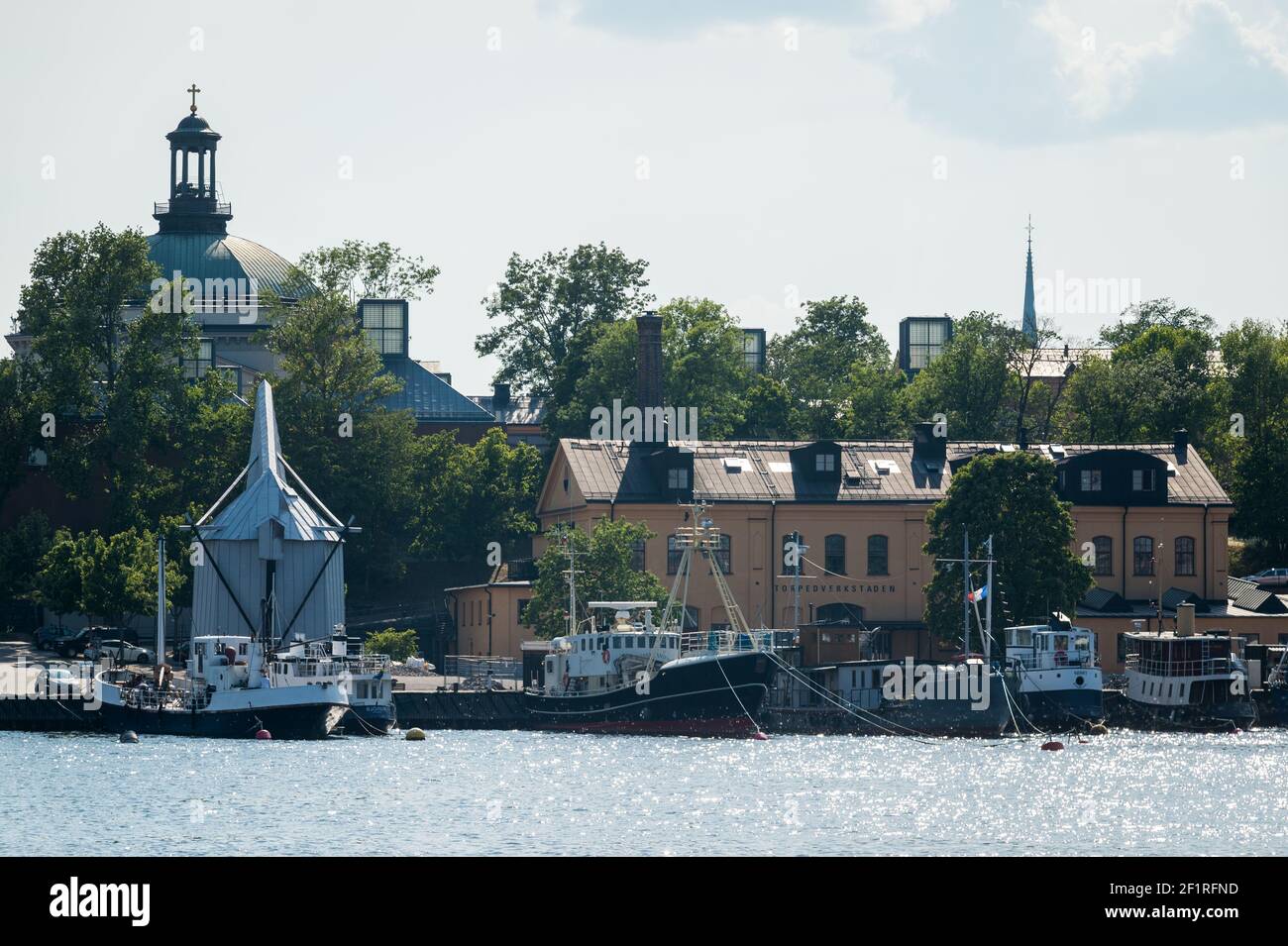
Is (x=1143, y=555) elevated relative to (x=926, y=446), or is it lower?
lower

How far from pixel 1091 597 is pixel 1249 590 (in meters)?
7.65

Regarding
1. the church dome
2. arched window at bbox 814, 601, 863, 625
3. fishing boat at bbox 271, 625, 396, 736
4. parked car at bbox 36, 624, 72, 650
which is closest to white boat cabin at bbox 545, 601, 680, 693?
fishing boat at bbox 271, 625, 396, 736

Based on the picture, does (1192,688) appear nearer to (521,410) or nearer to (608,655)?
(608,655)

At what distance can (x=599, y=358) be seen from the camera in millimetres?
116062

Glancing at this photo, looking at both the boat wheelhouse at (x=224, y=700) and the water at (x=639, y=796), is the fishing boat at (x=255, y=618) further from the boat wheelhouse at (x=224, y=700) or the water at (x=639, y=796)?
the water at (x=639, y=796)

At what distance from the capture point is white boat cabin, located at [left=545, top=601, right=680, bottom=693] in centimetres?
8200

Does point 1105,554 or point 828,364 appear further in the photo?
point 828,364

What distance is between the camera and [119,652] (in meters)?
92.3

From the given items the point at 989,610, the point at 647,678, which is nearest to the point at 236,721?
the point at 647,678

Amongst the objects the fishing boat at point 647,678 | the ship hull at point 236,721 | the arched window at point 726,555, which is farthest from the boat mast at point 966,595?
the ship hull at point 236,721

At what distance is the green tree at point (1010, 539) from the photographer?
3521 inches

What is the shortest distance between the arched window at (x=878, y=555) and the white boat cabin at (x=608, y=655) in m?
19.1

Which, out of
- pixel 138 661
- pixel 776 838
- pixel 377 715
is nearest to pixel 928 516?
pixel 377 715

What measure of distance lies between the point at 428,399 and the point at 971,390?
3002 cm
